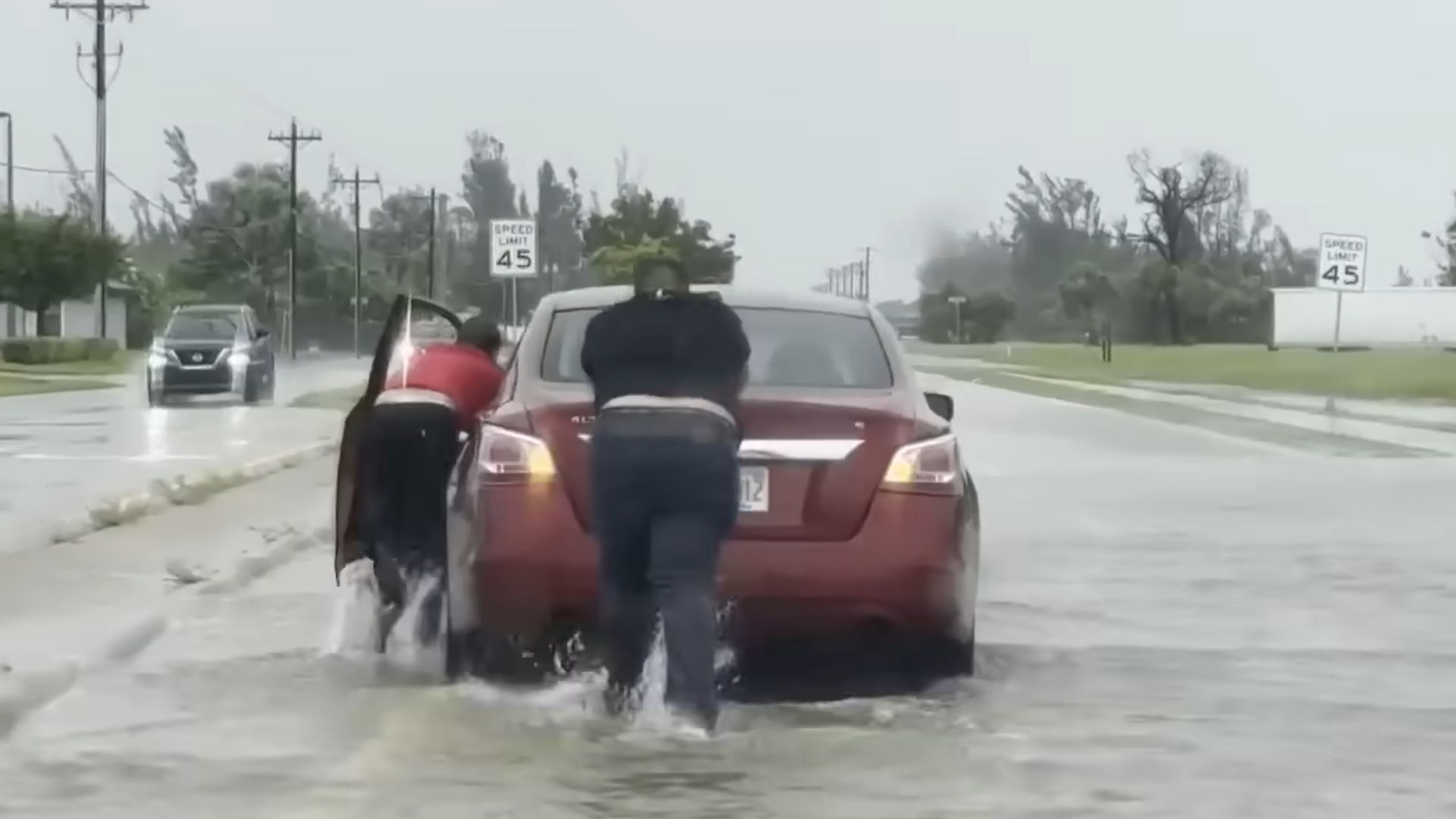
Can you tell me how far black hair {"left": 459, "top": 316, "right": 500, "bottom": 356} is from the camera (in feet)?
36.9

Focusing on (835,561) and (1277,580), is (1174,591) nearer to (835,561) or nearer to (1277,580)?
(1277,580)

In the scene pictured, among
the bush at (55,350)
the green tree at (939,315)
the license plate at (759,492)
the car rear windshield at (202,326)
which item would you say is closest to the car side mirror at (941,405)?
the license plate at (759,492)

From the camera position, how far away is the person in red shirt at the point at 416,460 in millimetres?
10539

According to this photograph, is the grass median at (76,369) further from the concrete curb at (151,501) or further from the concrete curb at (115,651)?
the concrete curb at (115,651)

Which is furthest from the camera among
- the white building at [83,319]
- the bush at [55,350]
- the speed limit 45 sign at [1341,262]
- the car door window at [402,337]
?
the white building at [83,319]

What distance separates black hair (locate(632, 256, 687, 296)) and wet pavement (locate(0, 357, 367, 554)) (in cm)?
749

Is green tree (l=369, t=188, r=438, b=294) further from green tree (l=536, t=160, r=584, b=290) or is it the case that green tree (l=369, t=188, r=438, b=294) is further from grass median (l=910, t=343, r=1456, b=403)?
grass median (l=910, t=343, r=1456, b=403)

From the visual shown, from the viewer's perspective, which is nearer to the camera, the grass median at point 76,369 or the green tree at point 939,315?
the grass median at point 76,369

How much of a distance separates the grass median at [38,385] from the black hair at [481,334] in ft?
126

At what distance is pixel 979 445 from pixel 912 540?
70.3 ft

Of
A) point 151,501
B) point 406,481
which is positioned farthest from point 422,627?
point 151,501

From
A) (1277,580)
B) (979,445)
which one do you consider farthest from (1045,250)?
(1277,580)

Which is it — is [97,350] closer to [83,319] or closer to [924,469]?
[83,319]

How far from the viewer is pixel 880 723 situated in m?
9.16
